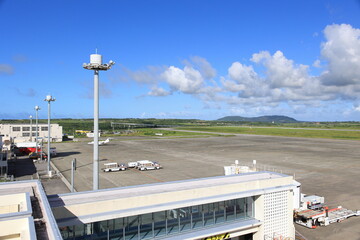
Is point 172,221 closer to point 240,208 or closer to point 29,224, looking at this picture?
point 240,208

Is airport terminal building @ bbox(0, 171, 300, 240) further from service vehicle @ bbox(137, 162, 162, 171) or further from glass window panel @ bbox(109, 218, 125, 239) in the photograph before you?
service vehicle @ bbox(137, 162, 162, 171)

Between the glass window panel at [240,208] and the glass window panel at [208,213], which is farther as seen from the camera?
the glass window panel at [240,208]

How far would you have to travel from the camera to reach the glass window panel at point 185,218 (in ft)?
50.9

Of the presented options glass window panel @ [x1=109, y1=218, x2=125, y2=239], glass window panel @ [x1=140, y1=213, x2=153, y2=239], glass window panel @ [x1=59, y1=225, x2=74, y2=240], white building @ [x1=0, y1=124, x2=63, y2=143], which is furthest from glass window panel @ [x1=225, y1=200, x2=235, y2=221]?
white building @ [x1=0, y1=124, x2=63, y2=143]

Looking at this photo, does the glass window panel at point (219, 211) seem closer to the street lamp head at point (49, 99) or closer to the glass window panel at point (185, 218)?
the glass window panel at point (185, 218)

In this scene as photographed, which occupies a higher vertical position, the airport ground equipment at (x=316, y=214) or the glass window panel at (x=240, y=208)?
the glass window panel at (x=240, y=208)

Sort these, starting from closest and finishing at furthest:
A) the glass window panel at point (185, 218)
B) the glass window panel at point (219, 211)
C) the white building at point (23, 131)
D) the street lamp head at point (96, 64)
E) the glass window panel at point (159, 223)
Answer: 1. the glass window panel at point (159, 223)
2. the glass window panel at point (185, 218)
3. the glass window panel at point (219, 211)
4. the street lamp head at point (96, 64)
5. the white building at point (23, 131)

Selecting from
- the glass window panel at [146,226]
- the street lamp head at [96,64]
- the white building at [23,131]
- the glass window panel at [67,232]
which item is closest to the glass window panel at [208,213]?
the glass window panel at [146,226]

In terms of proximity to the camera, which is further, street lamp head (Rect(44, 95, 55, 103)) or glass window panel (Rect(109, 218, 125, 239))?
street lamp head (Rect(44, 95, 55, 103))

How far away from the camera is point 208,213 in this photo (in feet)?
53.5

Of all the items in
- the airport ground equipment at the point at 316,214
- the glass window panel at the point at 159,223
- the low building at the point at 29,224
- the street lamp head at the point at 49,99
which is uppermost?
the street lamp head at the point at 49,99

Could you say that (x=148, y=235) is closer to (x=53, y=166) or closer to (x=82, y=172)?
(x=82, y=172)

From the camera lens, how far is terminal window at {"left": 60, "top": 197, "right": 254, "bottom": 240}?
13.5m

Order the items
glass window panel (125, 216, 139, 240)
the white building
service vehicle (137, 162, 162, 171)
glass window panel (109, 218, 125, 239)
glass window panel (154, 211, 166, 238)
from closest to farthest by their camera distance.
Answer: glass window panel (109, 218, 125, 239) < glass window panel (125, 216, 139, 240) < glass window panel (154, 211, 166, 238) < service vehicle (137, 162, 162, 171) < the white building
